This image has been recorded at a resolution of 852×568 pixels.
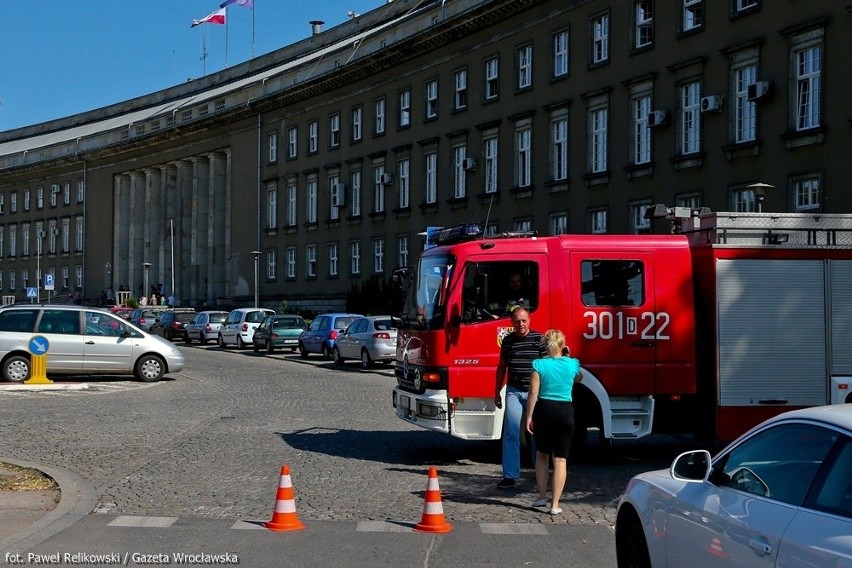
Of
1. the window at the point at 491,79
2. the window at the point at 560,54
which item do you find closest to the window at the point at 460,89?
the window at the point at 491,79

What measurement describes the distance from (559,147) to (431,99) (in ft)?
38.6

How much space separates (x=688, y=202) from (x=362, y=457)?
2693 centimetres

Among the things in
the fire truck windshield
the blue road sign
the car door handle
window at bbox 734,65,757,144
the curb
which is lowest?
the curb

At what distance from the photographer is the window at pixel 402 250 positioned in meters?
60.1

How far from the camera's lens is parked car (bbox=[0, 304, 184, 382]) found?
90.9 ft

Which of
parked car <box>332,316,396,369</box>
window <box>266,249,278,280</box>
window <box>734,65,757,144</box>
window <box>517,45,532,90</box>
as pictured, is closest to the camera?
parked car <box>332,316,396,369</box>

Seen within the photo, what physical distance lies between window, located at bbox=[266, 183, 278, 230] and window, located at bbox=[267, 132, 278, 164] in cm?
160

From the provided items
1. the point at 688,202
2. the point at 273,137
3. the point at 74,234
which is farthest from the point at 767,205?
the point at 74,234

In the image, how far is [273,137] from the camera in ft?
243

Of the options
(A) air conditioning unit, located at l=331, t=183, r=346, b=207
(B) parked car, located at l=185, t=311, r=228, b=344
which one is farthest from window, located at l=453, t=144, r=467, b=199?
(B) parked car, located at l=185, t=311, r=228, b=344

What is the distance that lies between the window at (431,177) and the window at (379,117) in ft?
16.5

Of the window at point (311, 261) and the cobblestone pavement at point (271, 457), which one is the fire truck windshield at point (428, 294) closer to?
the cobblestone pavement at point (271, 457)

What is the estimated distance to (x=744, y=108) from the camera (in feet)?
123

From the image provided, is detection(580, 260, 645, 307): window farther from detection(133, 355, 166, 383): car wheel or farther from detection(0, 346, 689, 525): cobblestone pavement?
detection(133, 355, 166, 383): car wheel
